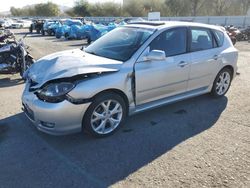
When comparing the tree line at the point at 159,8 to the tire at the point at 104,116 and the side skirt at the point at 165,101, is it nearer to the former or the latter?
the side skirt at the point at 165,101

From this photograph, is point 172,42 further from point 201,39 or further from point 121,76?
point 121,76

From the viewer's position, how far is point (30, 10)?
289ft

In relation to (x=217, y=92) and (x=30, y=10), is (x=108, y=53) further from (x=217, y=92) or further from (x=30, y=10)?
(x=30, y=10)

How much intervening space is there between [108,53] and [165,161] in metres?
2.06

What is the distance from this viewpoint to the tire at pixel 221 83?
5.83 m

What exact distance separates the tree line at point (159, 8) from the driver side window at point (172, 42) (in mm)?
57422

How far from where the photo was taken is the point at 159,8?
6328 centimetres

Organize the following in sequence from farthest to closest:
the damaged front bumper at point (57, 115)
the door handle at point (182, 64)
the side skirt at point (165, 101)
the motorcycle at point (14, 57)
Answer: the motorcycle at point (14, 57) → the door handle at point (182, 64) → the side skirt at point (165, 101) → the damaged front bumper at point (57, 115)

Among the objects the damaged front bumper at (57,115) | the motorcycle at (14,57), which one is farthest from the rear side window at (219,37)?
the motorcycle at (14,57)

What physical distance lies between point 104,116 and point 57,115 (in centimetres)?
74

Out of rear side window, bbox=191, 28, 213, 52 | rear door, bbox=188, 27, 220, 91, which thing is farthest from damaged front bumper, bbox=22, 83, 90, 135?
rear side window, bbox=191, 28, 213, 52

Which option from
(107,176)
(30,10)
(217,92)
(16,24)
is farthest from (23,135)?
(30,10)

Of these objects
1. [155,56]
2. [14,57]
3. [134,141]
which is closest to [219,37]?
[155,56]

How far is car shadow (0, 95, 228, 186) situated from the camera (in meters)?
3.49
